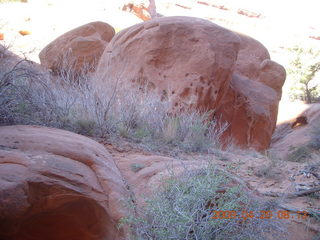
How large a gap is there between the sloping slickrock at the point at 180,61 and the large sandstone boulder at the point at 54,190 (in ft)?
Answer: 16.8

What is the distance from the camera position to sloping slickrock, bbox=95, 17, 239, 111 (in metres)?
8.27

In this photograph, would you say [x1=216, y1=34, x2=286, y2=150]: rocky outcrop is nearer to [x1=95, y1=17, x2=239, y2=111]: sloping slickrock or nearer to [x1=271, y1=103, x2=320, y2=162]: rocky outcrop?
[x1=271, y1=103, x2=320, y2=162]: rocky outcrop

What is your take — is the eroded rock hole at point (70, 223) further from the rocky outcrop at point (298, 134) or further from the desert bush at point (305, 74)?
the desert bush at point (305, 74)

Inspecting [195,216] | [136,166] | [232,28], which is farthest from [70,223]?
[232,28]

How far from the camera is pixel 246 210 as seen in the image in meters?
2.71

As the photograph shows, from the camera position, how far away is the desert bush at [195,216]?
231 centimetres

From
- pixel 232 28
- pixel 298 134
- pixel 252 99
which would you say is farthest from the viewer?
pixel 232 28

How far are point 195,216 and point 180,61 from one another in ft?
21.1

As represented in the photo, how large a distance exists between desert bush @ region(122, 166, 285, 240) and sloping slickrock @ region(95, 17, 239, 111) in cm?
539

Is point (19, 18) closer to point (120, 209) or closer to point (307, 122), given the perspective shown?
point (307, 122)

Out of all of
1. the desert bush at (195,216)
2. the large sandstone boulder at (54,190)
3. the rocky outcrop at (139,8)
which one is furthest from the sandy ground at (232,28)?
the rocky outcrop at (139,8)

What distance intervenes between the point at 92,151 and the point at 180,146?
2.24 metres

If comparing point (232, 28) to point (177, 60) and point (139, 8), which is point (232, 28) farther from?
point (177, 60)

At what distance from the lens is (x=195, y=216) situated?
7.96ft
